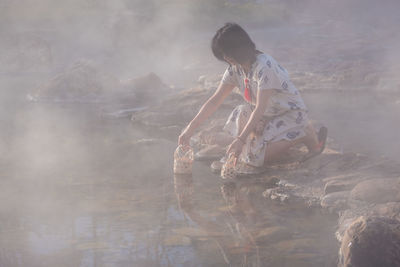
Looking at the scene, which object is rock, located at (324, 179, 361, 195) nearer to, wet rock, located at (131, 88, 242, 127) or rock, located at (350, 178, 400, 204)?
rock, located at (350, 178, 400, 204)

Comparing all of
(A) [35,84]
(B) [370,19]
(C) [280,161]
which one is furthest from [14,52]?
(B) [370,19]

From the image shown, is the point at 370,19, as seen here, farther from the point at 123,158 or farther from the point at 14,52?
the point at 123,158

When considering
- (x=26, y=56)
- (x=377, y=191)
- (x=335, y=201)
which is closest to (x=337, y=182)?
(x=335, y=201)

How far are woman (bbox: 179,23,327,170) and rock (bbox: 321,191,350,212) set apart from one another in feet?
2.33

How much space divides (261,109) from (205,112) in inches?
19.3

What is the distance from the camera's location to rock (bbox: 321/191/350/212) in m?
3.41

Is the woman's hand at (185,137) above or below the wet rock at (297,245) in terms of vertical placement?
above

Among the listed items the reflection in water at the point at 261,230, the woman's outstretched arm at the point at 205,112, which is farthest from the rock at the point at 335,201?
the woman's outstretched arm at the point at 205,112

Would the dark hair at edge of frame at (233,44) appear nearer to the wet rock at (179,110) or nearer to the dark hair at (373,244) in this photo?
the dark hair at (373,244)

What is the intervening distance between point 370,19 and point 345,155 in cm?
1917

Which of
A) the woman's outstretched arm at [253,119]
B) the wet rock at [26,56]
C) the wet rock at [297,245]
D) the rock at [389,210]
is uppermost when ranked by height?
the woman's outstretched arm at [253,119]

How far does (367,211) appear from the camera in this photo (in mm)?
3184

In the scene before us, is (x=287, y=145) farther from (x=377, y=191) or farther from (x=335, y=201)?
(x=377, y=191)

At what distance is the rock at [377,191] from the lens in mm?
3318
